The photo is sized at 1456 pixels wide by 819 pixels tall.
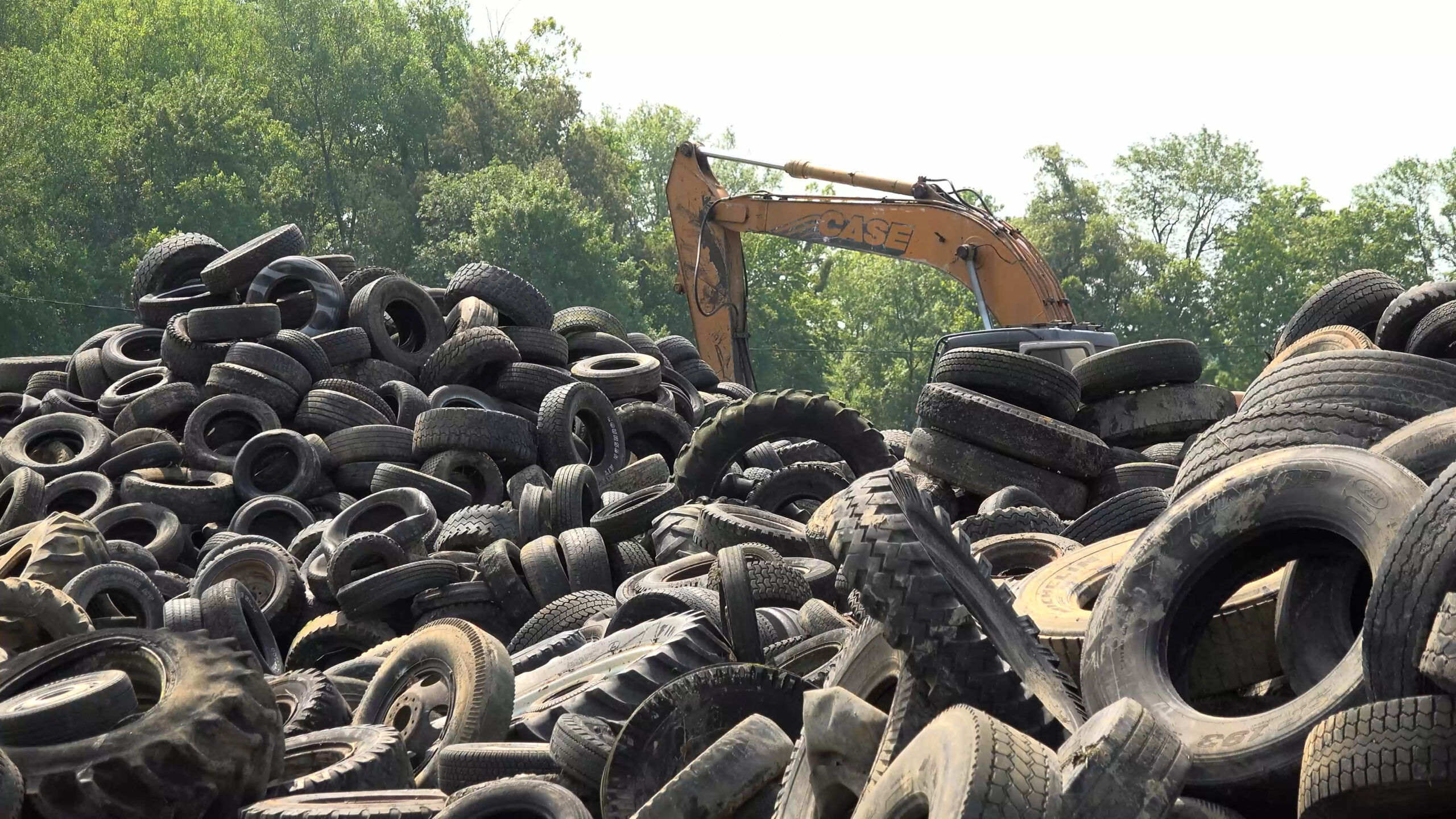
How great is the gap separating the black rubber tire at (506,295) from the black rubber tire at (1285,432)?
36.0ft

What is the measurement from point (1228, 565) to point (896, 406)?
47.8 m

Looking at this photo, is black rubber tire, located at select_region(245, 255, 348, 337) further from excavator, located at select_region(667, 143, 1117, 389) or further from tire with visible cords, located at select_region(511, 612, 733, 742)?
tire with visible cords, located at select_region(511, 612, 733, 742)

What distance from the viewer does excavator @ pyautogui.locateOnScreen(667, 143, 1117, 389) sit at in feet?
51.2

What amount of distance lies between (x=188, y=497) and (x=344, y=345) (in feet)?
9.40

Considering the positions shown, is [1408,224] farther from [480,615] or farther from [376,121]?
[480,615]

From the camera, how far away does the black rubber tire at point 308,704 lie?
6.93 metres

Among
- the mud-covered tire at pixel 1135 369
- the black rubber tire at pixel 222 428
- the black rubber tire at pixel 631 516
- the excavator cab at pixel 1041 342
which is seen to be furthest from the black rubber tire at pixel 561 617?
the excavator cab at pixel 1041 342

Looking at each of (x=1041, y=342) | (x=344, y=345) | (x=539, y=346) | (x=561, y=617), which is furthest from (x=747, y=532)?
Answer: (x=539, y=346)

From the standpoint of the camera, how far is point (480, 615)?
932 cm

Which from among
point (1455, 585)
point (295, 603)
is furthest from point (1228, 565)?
point (295, 603)

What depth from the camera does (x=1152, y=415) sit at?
11320mm

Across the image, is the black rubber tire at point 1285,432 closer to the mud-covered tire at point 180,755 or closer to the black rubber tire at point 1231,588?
the black rubber tire at point 1231,588

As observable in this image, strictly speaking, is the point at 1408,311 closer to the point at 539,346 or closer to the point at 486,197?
the point at 539,346

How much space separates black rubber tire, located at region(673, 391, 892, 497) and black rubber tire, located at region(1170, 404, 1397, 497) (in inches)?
195
